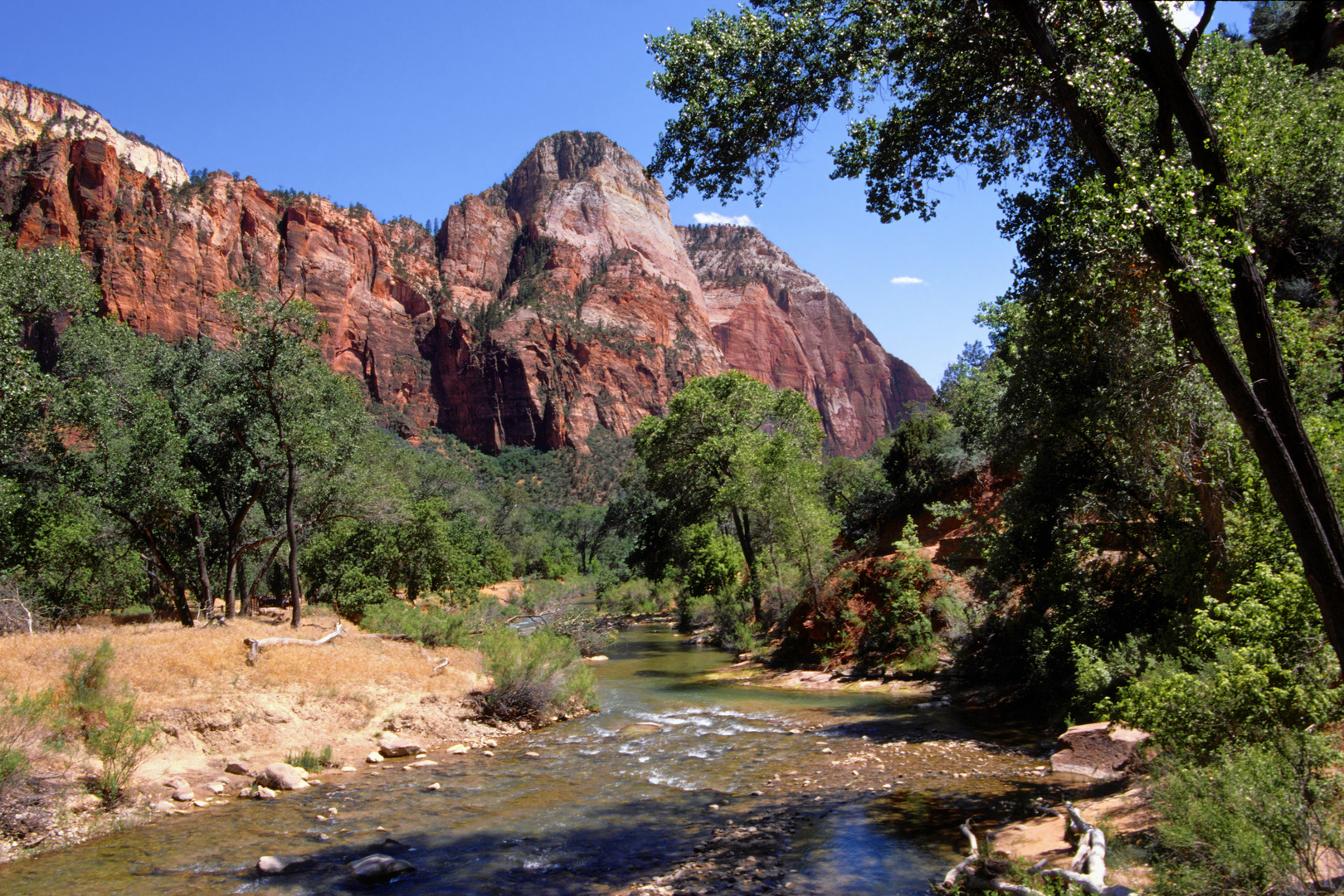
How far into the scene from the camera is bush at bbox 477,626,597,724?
51.9ft

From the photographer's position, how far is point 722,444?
30141mm

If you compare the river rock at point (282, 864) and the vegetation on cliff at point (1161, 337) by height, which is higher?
the vegetation on cliff at point (1161, 337)

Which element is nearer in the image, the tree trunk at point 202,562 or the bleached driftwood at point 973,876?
the bleached driftwood at point 973,876

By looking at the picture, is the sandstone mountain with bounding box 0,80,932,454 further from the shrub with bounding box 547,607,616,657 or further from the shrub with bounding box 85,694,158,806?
the shrub with bounding box 85,694,158,806

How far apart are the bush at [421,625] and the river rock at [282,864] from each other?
40.6ft

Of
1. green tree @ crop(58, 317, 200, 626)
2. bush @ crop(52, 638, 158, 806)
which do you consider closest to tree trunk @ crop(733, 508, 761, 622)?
green tree @ crop(58, 317, 200, 626)

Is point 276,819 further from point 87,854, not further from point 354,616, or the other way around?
point 354,616

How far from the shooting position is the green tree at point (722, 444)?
2881 cm

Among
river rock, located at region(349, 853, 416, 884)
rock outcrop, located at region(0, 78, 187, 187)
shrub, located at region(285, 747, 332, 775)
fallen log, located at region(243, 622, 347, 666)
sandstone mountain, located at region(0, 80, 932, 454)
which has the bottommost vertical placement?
shrub, located at region(285, 747, 332, 775)

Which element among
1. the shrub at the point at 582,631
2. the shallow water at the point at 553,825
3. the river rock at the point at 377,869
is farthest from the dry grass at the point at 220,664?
the river rock at the point at 377,869

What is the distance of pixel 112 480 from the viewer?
16750 millimetres

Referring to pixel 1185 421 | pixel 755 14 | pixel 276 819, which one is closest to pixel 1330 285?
pixel 1185 421

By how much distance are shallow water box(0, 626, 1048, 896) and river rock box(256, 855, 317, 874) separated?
5.0 inches

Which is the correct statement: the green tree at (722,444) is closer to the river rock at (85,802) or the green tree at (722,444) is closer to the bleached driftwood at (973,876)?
the river rock at (85,802)
